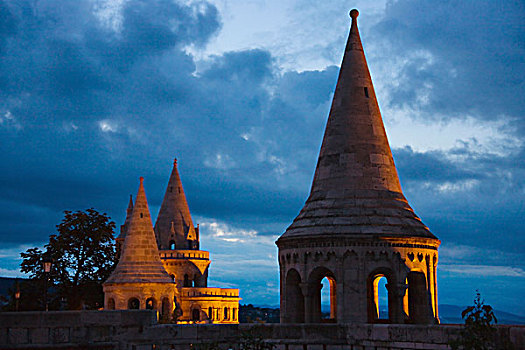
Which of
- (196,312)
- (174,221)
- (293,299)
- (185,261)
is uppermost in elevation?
(174,221)

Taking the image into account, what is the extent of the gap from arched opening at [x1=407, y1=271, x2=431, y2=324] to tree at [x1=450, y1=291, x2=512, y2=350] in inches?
322

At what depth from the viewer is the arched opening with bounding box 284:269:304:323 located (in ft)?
68.5

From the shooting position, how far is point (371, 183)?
21.3m

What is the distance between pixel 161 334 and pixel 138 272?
26088 millimetres

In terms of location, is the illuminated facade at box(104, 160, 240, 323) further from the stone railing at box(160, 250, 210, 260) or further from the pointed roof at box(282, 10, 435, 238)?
the pointed roof at box(282, 10, 435, 238)

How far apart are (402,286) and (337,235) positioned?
216cm

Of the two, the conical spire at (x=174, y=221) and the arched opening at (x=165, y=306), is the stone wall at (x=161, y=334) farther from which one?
the conical spire at (x=174, y=221)

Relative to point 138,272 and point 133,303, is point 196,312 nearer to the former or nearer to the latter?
point 133,303

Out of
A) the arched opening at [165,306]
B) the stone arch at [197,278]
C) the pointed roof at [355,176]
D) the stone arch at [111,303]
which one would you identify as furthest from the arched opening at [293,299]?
the stone arch at [197,278]

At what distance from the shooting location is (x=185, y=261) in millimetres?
58312

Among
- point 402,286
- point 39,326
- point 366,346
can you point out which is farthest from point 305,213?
point 39,326

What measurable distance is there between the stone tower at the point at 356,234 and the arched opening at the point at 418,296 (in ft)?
0.09

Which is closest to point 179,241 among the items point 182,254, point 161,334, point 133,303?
point 182,254

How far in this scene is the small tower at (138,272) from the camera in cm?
4112
